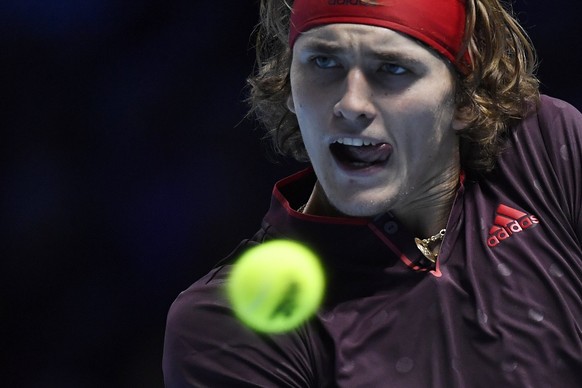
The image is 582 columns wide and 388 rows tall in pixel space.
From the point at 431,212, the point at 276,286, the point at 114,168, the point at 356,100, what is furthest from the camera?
the point at 114,168

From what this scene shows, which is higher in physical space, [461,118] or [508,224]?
[461,118]

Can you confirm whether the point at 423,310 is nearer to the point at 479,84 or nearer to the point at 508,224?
the point at 508,224

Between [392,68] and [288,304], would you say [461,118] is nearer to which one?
[392,68]

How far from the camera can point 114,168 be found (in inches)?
126

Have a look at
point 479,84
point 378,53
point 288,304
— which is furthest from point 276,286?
point 479,84

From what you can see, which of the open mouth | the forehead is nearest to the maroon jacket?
the open mouth

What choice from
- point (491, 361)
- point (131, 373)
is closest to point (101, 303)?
point (131, 373)

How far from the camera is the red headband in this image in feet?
6.79

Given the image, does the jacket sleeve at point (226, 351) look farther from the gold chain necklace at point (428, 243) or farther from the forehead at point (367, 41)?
the forehead at point (367, 41)

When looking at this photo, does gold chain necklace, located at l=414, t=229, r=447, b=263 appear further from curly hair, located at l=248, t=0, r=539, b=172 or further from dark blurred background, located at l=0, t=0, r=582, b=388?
dark blurred background, located at l=0, t=0, r=582, b=388

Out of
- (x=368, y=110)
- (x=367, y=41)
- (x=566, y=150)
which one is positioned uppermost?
(x=367, y=41)

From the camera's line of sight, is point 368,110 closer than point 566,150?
Yes

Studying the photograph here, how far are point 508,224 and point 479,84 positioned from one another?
1.08 ft

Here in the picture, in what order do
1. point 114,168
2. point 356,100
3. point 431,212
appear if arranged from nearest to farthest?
point 356,100, point 431,212, point 114,168
